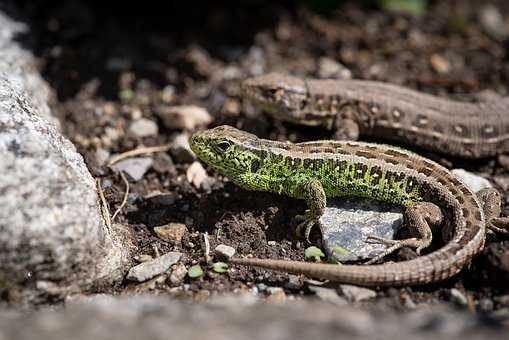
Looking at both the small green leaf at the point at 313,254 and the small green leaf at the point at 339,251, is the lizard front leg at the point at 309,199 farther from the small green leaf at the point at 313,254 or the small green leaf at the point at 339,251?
the small green leaf at the point at 339,251

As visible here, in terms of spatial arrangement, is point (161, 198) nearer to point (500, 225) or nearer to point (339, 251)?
point (339, 251)

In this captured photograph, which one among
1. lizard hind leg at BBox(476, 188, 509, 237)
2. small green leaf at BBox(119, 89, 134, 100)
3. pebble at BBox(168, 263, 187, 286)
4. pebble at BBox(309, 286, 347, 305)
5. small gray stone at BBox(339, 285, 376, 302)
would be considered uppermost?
lizard hind leg at BBox(476, 188, 509, 237)

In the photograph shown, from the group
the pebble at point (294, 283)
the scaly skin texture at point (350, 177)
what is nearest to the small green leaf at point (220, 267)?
the pebble at point (294, 283)

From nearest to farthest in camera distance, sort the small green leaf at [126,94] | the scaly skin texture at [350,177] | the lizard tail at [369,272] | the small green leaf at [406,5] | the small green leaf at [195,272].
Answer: the lizard tail at [369,272] < the small green leaf at [195,272] < the scaly skin texture at [350,177] < the small green leaf at [126,94] < the small green leaf at [406,5]

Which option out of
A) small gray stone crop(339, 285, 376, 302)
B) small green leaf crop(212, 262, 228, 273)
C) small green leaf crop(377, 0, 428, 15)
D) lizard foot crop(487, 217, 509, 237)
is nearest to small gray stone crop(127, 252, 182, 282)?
small green leaf crop(212, 262, 228, 273)

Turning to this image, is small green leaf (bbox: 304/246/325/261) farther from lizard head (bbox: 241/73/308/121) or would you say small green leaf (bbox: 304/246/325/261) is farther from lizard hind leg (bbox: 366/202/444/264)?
lizard head (bbox: 241/73/308/121)

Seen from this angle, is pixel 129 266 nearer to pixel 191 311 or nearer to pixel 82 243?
pixel 82 243

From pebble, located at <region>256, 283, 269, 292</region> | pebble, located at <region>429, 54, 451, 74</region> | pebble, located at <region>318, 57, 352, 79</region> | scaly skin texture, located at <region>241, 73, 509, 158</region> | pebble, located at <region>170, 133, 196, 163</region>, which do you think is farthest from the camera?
pebble, located at <region>429, 54, 451, 74</region>

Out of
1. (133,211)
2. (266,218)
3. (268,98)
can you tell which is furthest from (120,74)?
(266,218)
